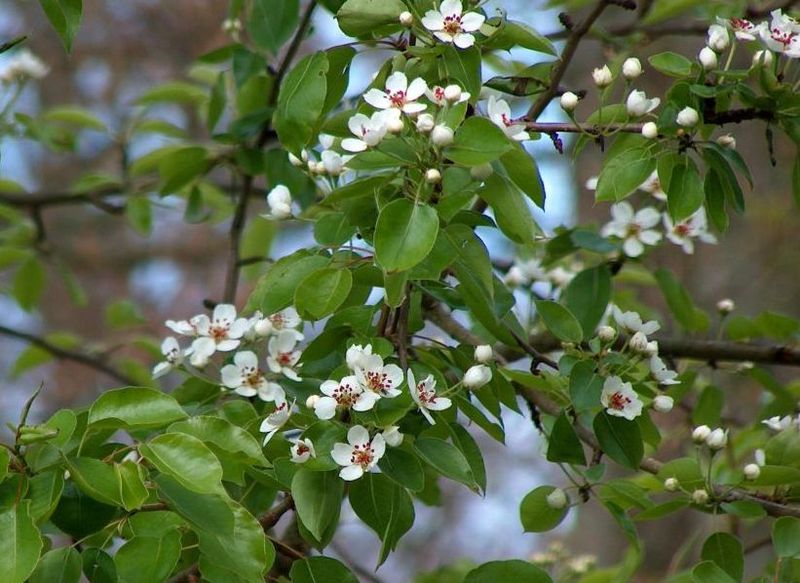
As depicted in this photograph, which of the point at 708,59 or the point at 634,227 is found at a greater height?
the point at 708,59

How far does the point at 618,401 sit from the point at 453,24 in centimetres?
55

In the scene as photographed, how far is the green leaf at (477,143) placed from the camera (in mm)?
1348

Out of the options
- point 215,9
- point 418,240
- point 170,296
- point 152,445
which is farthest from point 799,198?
Result: point 170,296

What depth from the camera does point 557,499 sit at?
167cm

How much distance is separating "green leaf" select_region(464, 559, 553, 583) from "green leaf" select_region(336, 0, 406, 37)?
2.45 ft

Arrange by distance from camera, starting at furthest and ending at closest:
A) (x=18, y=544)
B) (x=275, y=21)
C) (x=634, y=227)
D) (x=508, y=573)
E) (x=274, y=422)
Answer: (x=634, y=227)
(x=275, y=21)
(x=508, y=573)
(x=274, y=422)
(x=18, y=544)

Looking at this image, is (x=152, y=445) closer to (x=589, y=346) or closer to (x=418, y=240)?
(x=418, y=240)

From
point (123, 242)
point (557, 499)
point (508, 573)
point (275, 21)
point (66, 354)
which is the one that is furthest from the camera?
point (123, 242)

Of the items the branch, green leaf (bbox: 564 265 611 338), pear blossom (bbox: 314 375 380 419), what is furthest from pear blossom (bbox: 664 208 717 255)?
the branch

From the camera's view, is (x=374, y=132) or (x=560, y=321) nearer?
(x=374, y=132)

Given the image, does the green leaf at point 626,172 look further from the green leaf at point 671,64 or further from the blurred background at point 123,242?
the blurred background at point 123,242

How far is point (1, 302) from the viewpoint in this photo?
23.1ft

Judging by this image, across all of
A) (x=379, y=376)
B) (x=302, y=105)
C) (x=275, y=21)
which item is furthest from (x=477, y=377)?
(x=275, y=21)

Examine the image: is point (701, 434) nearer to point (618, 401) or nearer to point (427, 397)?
point (618, 401)
